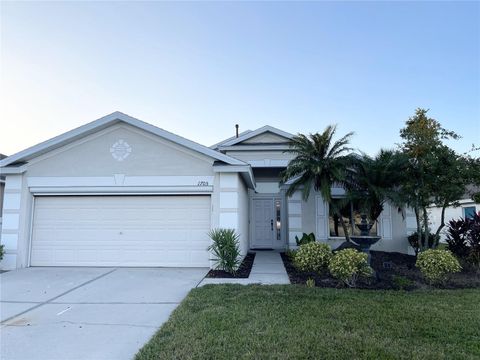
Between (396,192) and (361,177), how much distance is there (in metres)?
1.29

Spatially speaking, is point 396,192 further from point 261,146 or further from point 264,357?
point 264,357

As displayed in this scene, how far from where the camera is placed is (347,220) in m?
13.8

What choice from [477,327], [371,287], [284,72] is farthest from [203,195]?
[477,327]

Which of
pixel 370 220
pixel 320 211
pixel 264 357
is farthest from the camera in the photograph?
pixel 320 211

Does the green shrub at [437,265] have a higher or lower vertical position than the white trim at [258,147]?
lower

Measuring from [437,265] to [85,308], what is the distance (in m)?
7.58

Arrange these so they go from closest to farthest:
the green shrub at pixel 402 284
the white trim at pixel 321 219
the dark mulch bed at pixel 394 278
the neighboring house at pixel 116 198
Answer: the green shrub at pixel 402 284, the dark mulch bed at pixel 394 278, the neighboring house at pixel 116 198, the white trim at pixel 321 219

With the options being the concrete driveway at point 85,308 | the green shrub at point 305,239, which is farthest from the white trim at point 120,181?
the green shrub at point 305,239

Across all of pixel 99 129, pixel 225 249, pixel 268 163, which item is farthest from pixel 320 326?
pixel 268 163

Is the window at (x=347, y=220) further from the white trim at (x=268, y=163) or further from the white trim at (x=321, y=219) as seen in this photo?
the white trim at (x=268, y=163)

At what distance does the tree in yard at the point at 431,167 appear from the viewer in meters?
9.66

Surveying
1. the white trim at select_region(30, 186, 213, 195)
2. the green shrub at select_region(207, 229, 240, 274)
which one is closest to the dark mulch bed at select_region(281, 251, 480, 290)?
the green shrub at select_region(207, 229, 240, 274)

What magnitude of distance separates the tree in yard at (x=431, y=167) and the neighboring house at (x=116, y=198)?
17.2 feet

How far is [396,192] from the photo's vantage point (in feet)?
36.6
